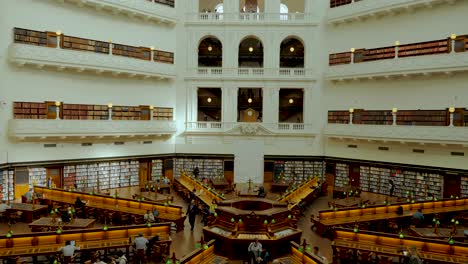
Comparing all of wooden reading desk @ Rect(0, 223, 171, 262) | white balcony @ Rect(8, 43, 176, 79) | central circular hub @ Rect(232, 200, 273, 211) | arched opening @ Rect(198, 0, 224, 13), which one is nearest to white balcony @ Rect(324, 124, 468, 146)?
central circular hub @ Rect(232, 200, 273, 211)

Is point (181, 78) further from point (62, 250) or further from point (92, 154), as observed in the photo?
point (62, 250)

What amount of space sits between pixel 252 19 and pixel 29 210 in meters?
16.8

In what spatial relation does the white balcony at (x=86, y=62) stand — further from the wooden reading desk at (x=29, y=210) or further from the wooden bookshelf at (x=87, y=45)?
the wooden reading desk at (x=29, y=210)

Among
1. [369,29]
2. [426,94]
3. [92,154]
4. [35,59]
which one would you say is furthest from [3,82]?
[426,94]

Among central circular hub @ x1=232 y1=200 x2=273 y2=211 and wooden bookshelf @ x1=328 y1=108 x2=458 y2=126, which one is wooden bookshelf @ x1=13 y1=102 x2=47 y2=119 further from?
wooden bookshelf @ x1=328 y1=108 x2=458 y2=126

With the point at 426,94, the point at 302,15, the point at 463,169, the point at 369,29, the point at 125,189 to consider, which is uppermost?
the point at 302,15

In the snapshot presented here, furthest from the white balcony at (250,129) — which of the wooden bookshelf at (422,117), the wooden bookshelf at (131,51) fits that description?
the wooden bookshelf at (422,117)

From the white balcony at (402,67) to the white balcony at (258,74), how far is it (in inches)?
58.1

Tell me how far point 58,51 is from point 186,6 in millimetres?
8929

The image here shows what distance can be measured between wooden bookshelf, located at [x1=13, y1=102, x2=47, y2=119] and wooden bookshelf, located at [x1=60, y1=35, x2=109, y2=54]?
328cm

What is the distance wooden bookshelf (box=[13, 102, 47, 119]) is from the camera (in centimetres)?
1798

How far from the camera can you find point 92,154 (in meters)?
20.7

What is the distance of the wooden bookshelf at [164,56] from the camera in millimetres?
23395

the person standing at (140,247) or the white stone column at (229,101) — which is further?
the white stone column at (229,101)
